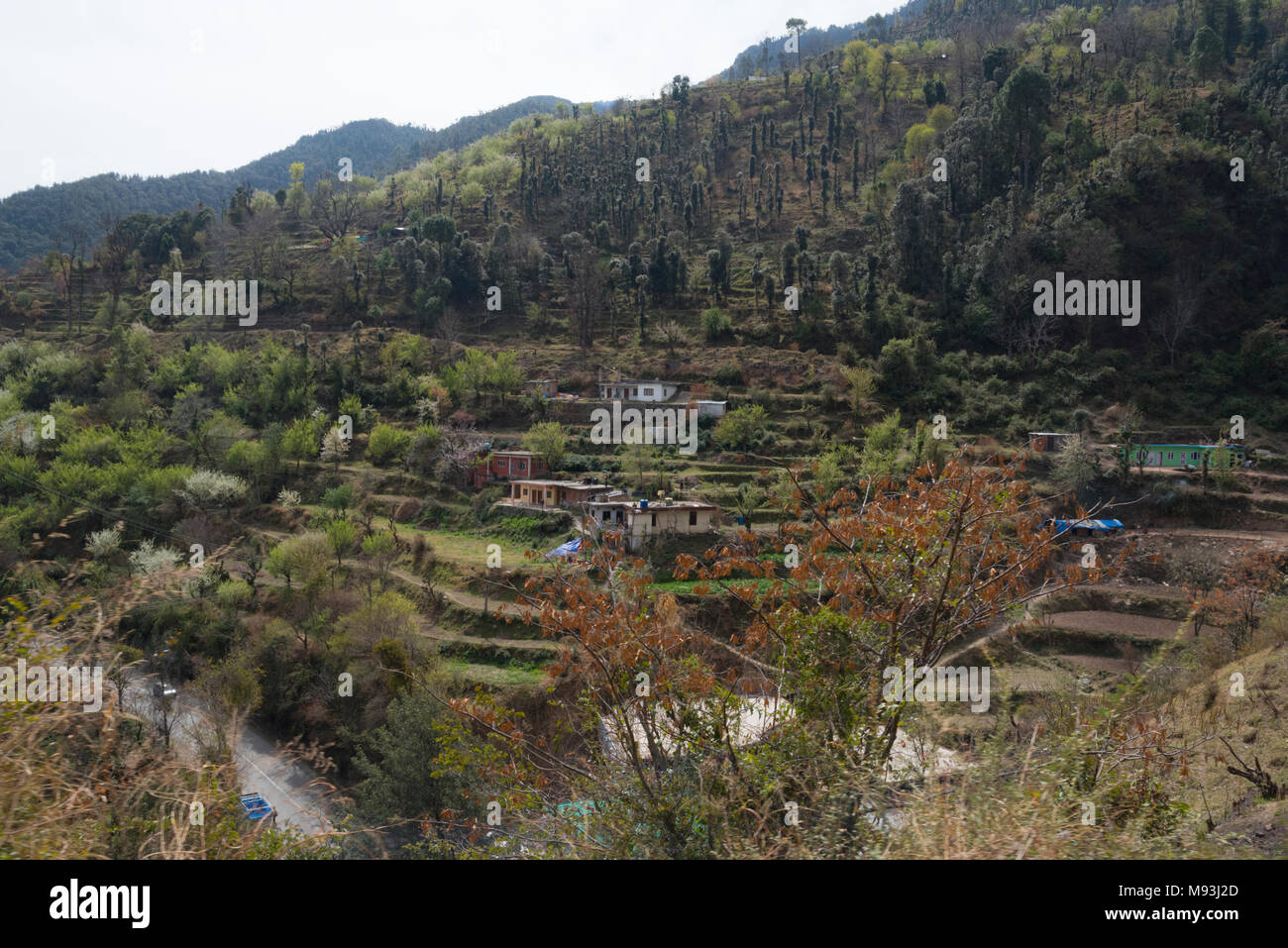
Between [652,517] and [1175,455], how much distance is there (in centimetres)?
1970

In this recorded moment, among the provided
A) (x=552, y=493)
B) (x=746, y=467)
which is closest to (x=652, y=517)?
(x=552, y=493)

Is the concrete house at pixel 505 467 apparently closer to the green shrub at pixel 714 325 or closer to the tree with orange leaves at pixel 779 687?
the green shrub at pixel 714 325

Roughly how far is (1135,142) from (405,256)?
147 feet

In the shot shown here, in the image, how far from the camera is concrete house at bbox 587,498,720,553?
79.8 ft

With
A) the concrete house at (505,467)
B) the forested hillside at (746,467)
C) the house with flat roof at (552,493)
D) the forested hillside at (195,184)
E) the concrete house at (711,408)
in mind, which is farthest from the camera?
the forested hillside at (195,184)

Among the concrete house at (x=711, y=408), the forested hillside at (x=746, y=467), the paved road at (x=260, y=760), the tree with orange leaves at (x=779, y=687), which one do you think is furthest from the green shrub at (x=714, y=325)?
the tree with orange leaves at (x=779, y=687)

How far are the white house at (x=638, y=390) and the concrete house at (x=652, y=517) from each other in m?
11.2

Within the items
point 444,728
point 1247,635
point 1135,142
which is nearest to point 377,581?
point 444,728

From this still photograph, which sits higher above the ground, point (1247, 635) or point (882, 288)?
point (882, 288)

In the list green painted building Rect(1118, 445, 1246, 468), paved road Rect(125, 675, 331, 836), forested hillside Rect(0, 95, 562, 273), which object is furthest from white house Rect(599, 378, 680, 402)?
forested hillside Rect(0, 95, 562, 273)

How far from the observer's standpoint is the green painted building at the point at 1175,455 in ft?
85.6

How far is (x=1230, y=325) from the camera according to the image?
3619 centimetres

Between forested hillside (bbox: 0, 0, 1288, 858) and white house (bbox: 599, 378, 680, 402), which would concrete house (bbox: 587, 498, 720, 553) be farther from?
white house (bbox: 599, 378, 680, 402)
